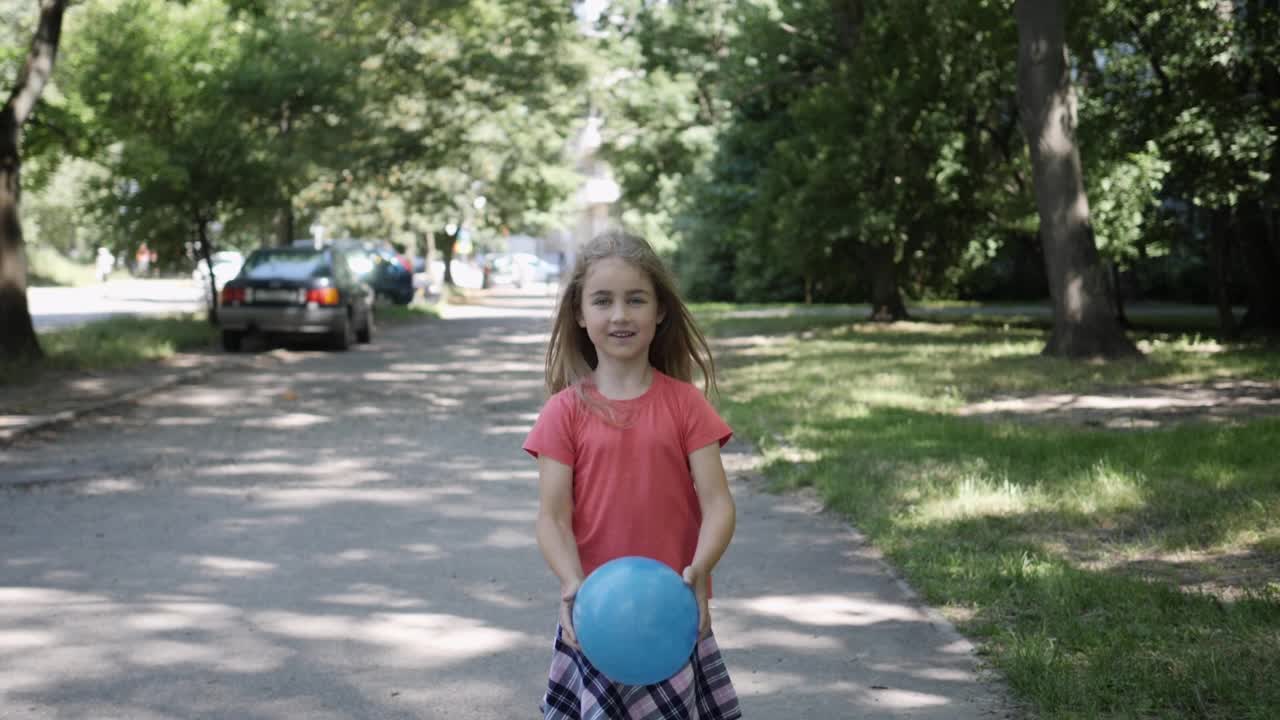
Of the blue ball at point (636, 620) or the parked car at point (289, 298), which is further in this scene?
the parked car at point (289, 298)

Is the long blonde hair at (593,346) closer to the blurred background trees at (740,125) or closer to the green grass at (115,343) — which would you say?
the green grass at (115,343)

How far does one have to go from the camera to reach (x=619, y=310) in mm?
3578

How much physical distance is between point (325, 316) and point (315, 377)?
4.51 meters

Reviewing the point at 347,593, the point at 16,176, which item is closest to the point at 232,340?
the point at 16,176

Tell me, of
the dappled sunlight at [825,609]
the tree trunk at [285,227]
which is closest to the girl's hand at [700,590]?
the dappled sunlight at [825,609]

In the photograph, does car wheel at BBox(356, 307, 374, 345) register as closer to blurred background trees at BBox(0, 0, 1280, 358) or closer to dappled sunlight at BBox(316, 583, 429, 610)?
blurred background trees at BBox(0, 0, 1280, 358)

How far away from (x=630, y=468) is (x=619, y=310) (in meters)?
0.38

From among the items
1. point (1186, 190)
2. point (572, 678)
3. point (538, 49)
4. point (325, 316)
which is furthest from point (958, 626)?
point (538, 49)

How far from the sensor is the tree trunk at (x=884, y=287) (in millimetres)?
28906

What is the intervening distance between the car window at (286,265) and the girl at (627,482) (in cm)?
2115

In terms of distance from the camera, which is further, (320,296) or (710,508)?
(320,296)

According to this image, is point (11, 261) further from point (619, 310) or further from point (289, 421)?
point (619, 310)

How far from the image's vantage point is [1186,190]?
21625mm

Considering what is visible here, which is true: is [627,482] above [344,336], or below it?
above
